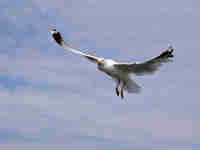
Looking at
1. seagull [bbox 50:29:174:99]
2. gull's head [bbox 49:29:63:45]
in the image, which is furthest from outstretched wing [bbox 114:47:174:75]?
gull's head [bbox 49:29:63:45]

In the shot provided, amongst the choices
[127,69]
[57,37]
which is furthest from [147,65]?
[57,37]

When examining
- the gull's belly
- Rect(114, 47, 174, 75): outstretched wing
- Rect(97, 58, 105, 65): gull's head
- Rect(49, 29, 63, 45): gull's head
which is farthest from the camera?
Rect(49, 29, 63, 45): gull's head

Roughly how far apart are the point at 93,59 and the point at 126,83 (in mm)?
4317

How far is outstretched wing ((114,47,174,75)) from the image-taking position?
3909cm

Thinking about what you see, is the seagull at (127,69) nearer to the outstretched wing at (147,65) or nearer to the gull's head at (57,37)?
the outstretched wing at (147,65)

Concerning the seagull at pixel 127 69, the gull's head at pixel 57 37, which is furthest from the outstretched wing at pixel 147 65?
the gull's head at pixel 57 37

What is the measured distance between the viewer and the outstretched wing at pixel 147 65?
3909 centimetres

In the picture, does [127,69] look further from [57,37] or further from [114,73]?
[57,37]

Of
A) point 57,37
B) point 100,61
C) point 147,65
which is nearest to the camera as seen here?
point 147,65

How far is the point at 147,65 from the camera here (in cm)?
4038

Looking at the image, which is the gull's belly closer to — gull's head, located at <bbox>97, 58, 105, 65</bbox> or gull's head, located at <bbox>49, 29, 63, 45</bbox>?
gull's head, located at <bbox>97, 58, 105, 65</bbox>

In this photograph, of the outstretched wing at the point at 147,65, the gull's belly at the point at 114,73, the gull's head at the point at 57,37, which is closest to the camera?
the outstretched wing at the point at 147,65

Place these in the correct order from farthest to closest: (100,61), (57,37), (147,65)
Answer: (57,37) → (100,61) → (147,65)

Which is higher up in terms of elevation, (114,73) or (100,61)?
(100,61)
